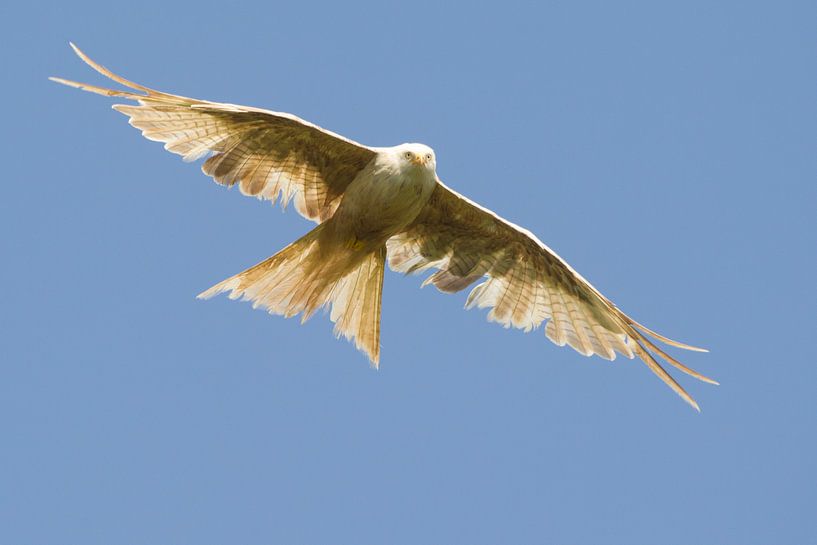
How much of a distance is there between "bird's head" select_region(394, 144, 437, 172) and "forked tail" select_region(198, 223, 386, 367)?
3.57 ft

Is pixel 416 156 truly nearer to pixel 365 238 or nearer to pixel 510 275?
pixel 365 238

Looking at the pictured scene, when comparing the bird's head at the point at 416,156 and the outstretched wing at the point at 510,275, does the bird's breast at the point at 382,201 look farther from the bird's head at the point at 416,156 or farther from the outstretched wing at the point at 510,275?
the outstretched wing at the point at 510,275

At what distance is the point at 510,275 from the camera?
14109 mm

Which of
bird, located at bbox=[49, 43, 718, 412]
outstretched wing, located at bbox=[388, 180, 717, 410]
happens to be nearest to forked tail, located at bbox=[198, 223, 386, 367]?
bird, located at bbox=[49, 43, 718, 412]

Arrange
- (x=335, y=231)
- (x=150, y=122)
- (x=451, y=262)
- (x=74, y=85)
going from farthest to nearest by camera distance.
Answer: (x=451, y=262), (x=335, y=231), (x=150, y=122), (x=74, y=85)

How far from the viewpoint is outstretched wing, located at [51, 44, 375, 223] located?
39.4 feet

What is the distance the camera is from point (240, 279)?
42.0 ft

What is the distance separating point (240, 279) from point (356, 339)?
1314 millimetres

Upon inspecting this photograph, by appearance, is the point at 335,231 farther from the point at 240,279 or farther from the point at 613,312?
the point at 613,312

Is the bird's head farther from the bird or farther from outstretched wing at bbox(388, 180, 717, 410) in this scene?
outstretched wing at bbox(388, 180, 717, 410)

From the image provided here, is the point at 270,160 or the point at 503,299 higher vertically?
the point at 503,299

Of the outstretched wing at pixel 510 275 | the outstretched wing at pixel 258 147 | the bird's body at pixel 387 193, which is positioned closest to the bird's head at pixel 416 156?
the bird's body at pixel 387 193

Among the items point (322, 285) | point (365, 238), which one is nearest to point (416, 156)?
point (365, 238)

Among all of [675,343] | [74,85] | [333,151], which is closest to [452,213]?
[333,151]
